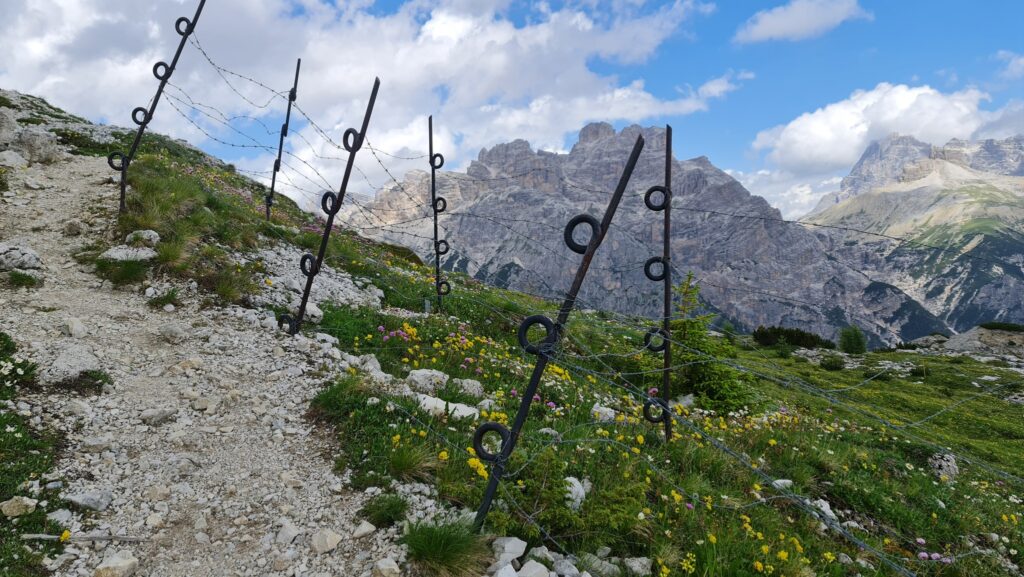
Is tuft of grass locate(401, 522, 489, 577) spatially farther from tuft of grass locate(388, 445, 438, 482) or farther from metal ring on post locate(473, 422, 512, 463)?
tuft of grass locate(388, 445, 438, 482)

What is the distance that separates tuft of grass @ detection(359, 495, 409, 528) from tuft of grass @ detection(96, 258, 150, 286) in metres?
7.50

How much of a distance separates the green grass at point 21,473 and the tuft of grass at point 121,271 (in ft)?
11.2

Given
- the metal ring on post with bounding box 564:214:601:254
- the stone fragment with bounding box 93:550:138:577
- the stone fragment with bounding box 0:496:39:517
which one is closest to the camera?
the stone fragment with bounding box 93:550:138:577

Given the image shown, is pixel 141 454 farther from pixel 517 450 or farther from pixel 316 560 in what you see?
pixel 517 450

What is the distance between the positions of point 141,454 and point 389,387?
117 inches

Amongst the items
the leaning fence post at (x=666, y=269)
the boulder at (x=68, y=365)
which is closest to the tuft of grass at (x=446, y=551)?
the leaning fence post at (x=666, y=269)

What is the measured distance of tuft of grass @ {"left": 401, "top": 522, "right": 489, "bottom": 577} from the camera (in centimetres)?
379

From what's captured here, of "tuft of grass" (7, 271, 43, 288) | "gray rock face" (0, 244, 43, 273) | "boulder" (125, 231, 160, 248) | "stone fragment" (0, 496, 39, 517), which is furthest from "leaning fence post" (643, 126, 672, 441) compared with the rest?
"gray rock face" (0, 244, 43, 273)

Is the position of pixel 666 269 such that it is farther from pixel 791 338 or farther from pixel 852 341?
pixel 852 341

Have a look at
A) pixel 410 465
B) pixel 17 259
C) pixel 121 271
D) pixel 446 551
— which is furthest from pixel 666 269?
pixel 17 259

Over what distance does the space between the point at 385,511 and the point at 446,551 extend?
2.99 feet

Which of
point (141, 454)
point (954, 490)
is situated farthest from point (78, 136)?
point (954, 490)

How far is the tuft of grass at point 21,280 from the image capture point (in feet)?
25.2

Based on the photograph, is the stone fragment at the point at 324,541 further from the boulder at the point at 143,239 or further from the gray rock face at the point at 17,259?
the boulder at the point at 143,239
